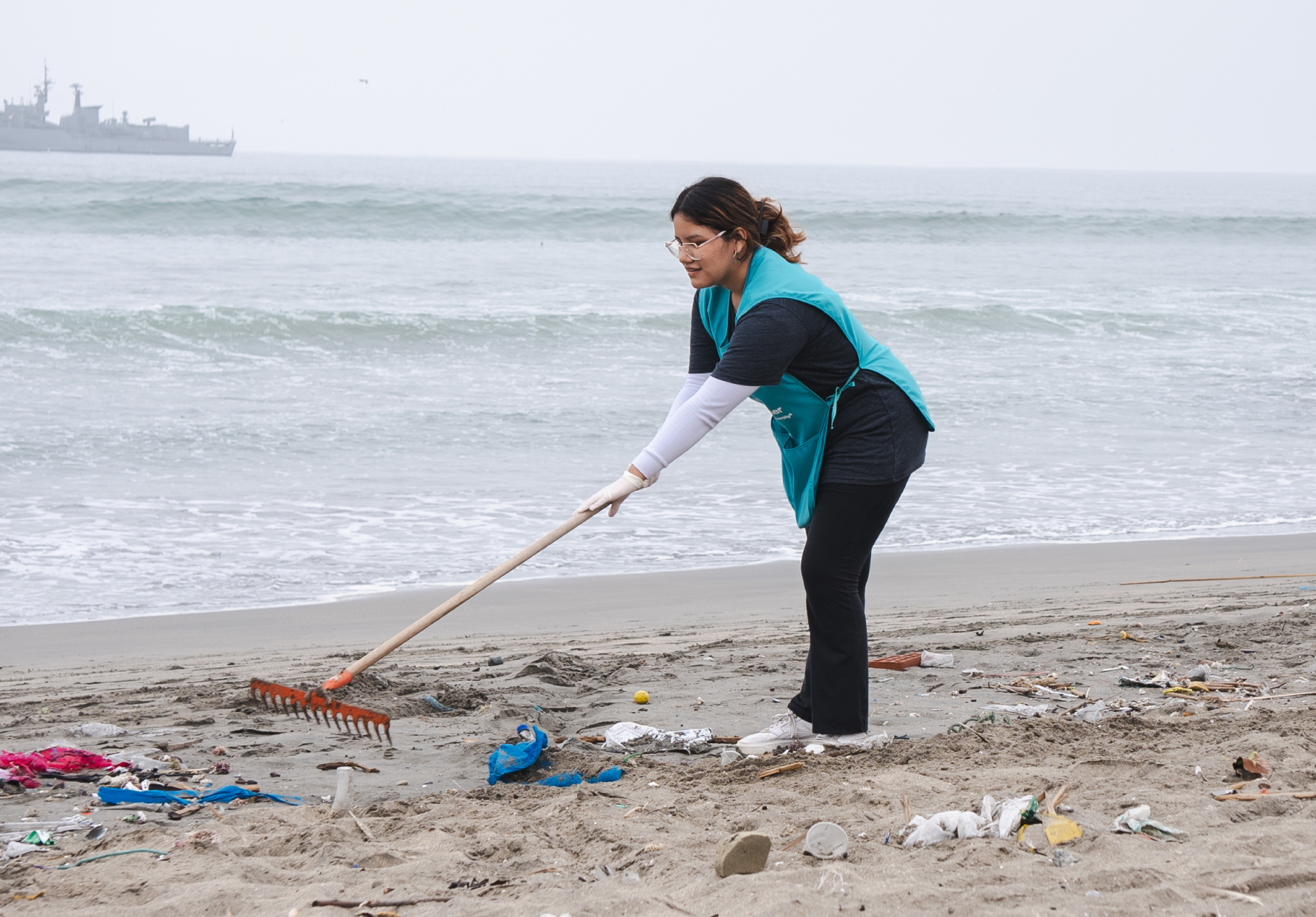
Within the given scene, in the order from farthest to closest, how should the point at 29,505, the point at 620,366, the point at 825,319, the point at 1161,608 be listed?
the point at 620,366 < the point at 29,505 < the point at 1161,608 < the point at 825,319

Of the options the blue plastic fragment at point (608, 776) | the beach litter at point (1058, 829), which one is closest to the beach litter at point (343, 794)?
the blue plastic fragment at point (608, 776)

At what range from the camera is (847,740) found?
11.0 feet

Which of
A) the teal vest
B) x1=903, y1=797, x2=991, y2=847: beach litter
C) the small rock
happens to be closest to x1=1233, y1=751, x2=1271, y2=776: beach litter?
x1=903, y1=797, x2=991, y2=847: beach litter

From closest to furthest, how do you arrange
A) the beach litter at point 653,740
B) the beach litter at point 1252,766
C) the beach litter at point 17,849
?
the beach litter at point 17,849 < the beach litter at point 1252,766 < the beach litter at point 653,740

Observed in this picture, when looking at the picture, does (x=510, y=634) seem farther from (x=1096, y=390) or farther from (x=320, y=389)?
(x=1096, y=390)

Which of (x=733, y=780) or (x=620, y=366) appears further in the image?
(x=620, y=366)

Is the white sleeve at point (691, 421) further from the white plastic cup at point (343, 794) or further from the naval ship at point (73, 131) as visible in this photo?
the naval ship at point (73, 131)

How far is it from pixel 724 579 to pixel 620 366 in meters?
8.52

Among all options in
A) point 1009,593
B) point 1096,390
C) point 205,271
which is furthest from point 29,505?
point 205,271

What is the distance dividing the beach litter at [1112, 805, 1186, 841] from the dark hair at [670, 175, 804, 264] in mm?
1570

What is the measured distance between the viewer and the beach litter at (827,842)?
242 cm

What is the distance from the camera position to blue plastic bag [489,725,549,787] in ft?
10.6

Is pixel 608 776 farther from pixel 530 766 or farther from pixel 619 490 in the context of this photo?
pixel 619 490

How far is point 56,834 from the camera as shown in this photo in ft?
9.11
